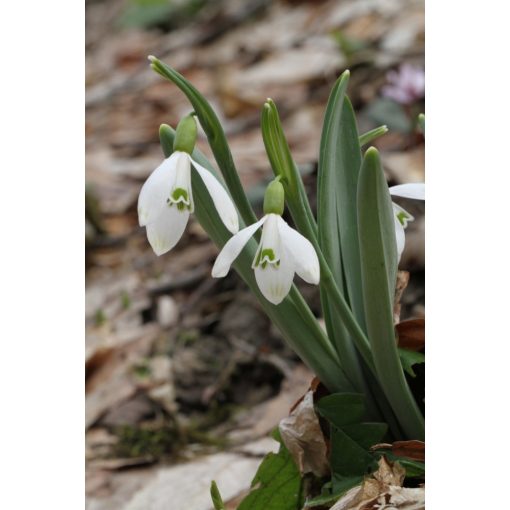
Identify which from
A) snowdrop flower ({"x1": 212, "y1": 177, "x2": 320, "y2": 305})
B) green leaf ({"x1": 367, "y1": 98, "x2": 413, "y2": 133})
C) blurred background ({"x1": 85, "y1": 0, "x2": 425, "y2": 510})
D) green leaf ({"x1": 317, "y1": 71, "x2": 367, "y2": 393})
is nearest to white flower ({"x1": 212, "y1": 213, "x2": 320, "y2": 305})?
snowdrop flower ({"x1": 212, "y1": 177, "x2": 320, "y2": 305})

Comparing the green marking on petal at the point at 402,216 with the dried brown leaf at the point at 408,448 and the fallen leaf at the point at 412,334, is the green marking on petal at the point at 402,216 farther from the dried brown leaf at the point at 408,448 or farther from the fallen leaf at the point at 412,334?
the dried brown leaf at the point at 408,448

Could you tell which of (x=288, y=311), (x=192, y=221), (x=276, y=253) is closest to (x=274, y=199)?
(x=276, y=253)

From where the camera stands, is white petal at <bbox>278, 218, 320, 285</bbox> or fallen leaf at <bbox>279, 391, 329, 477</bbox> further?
fallen leaf at <bbox>279, 391, 329, 477</bbox>

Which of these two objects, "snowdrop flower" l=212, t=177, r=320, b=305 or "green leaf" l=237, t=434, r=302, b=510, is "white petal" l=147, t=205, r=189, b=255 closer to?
"snowdrop flower" l=212, t=177, r=320, b=305

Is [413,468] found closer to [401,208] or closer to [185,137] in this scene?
[401,208]

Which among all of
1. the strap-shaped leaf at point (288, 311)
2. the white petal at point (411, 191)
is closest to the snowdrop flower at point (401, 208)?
the white petal at point (411, 191)
